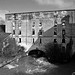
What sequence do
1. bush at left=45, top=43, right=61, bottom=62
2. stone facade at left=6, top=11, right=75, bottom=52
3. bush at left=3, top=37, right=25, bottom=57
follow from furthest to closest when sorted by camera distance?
1. stone facade at left=6, top=11, right=75, bottom=52
2. bush at left=3, top=37, right=25, bottom=57
3. bush at left=45, top=43, right=61, bottom=62

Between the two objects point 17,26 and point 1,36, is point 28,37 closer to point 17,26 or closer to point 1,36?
point 17,26

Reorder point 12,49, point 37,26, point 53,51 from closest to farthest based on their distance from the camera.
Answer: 1. point 53,51
2. point 12,49
3. point 37,26

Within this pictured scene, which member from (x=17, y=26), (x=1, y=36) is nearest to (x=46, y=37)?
(x=17, y=26)

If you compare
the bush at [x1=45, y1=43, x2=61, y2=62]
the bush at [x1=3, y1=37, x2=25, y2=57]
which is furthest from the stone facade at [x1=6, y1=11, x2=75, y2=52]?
the bush at [x1=3, y1=37, x2=25, y2=57]

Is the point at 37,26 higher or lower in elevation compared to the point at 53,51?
higher

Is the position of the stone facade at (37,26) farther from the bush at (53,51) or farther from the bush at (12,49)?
the bush at (12,49)

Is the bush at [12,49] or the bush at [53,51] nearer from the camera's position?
the bush at [53,51]

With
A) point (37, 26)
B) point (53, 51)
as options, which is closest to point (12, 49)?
point (37, 26)

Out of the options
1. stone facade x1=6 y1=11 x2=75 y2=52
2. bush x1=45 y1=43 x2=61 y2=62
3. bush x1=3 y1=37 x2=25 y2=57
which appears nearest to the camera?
bush x1=45 y1=43 x2=61 y2=62

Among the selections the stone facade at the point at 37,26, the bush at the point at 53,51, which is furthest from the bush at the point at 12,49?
the bush at the point at 53,51

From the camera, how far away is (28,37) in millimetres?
29719

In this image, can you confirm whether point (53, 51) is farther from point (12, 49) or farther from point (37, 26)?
point (12, 49)

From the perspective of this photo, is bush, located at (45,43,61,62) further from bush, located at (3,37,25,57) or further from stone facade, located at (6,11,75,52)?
bush, located at (3,37,25,57)

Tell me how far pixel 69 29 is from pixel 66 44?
3.12 metres
